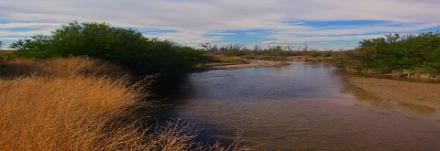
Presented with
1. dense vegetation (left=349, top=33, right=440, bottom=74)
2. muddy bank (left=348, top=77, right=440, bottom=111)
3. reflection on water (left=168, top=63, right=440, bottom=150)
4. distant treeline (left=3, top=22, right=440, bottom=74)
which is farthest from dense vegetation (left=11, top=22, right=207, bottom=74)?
dense vegetation (left=349, top=33, right=440, bottom=74)

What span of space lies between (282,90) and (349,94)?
12.0 ft

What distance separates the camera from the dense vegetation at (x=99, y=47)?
107ft

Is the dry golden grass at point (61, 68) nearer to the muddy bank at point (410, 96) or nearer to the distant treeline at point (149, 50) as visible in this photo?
the distant treeline at point (149, 50)

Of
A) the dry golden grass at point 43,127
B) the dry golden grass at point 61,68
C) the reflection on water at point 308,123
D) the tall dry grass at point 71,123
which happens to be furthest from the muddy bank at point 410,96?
the dry golden grass at point 43,127

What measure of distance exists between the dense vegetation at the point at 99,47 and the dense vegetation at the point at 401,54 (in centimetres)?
1992

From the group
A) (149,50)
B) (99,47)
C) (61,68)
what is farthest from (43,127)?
(149,50)

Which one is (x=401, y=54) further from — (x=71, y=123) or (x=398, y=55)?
(x=71, y=123)

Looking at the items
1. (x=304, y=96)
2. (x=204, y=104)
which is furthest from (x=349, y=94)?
(x=204, y=104)

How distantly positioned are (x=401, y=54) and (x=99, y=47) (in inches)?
1069

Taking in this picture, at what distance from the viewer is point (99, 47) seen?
109 feet

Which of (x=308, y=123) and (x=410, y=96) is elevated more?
(x=308, y=123)

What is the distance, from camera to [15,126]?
24.0 feet

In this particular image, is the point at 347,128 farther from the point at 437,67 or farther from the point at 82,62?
the point at 437,67

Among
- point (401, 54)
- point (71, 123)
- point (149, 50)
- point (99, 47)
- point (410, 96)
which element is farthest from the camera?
point (401, 54)
